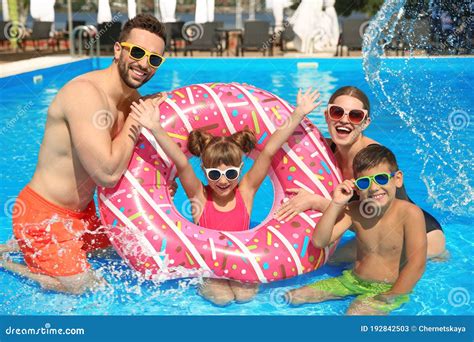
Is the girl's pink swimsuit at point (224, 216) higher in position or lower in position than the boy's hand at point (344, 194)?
lower

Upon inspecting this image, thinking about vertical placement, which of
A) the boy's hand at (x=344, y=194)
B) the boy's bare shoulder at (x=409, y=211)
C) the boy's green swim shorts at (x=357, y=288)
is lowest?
the boy's green swim shorts at (x=357, y=288)

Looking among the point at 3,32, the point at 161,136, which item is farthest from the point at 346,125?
the point at 3,32

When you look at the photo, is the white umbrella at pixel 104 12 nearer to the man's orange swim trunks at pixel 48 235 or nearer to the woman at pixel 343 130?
the man's orange swim trunks at pixel 48 235

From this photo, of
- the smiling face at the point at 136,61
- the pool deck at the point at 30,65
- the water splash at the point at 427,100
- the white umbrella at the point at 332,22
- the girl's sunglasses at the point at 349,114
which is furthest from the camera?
the white umbrella at the point at 332,22

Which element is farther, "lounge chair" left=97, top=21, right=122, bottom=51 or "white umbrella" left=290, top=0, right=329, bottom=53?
"lounge chair" left=97, top=21, right=122, bottom=51

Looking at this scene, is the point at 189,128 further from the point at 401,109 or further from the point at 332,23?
the point at 332,23

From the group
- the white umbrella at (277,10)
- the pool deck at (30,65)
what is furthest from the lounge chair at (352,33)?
the pool deck at (30,65)

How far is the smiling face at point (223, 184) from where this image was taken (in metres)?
3.41

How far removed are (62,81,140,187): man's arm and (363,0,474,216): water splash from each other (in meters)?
3.06

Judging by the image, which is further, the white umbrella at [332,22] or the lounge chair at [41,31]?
the lounge chair at [41,31]

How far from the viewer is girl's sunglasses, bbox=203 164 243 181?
3.39 metres

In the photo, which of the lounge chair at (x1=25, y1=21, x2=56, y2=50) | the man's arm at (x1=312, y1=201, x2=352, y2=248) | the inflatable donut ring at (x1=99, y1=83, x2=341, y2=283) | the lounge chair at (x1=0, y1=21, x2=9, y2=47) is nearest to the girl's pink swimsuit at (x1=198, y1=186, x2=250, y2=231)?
the inflatable donut ring at (x1=99, y1=83, x2=341, y2=283)

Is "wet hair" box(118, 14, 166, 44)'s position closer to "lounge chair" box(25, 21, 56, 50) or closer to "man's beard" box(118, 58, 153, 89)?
"man's beard" box(118, 58, 153, 89)
